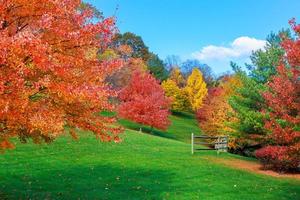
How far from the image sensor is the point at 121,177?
22.6 m

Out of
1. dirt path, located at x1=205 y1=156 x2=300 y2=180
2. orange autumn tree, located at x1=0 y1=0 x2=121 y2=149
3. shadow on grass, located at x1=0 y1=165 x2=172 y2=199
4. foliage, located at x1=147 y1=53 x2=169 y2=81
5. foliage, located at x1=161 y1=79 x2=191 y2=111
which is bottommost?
shadow on grass, located at x1=0 y1=165 x2=172 y2=199

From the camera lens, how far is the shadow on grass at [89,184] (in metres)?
18.2

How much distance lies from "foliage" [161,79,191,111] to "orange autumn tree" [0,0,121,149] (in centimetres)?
7154

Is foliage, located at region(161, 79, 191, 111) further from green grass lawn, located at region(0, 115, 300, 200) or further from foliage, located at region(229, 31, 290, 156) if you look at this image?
green grass lawn, located at region(0, 115, 300, 200)

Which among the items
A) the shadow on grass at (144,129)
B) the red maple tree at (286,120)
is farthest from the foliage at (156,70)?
the red maple tree at (286,120)

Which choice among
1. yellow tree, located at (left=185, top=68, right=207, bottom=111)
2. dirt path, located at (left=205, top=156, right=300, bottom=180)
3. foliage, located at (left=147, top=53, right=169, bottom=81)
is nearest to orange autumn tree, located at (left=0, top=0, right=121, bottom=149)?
dirt path, located at (left=205, top=156, right=300, bottom=180)

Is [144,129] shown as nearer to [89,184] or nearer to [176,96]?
[176,96]

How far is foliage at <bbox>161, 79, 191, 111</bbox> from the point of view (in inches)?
3354

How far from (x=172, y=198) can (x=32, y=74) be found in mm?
9739

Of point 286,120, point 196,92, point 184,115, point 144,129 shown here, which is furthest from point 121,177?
point 184,115

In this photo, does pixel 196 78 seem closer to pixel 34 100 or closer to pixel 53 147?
pixel 53 147

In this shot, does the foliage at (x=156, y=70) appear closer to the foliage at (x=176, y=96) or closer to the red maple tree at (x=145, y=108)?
the foliage at (x=176, y=96)

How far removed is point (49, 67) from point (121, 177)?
12.9 metres

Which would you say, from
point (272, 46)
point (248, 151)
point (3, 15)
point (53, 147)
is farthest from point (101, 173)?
point (248, 151)
